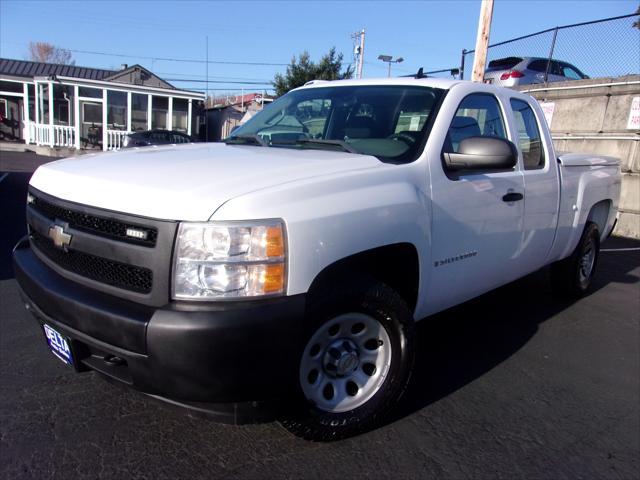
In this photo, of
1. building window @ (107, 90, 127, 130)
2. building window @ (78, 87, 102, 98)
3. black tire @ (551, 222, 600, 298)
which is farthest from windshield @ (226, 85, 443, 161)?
building window @ (78, 87, 102, 98)

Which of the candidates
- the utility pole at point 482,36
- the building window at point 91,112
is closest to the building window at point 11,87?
the building window at point 91,112

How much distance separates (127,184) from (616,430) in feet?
9.78

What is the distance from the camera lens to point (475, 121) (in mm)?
3471

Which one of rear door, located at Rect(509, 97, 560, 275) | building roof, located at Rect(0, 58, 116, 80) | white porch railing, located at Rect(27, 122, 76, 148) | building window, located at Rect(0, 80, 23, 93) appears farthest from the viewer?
building roof, located at Rect(0, 58, 116, 80)

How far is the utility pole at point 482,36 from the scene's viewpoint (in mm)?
9656

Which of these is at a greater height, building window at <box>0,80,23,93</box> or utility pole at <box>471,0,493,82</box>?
utility pole at <box>471,0,493,82</box>

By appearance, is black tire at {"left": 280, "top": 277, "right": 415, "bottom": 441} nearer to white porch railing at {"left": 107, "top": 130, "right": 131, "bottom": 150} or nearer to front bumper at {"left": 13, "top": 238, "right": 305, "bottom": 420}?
front bumper at {"left": 13, "top": 238, "right": 305, "bottom": 420}

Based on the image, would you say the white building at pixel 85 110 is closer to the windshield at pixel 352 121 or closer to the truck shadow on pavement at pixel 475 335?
the windshield at pixel 352 121

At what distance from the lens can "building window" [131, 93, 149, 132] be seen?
24.5m

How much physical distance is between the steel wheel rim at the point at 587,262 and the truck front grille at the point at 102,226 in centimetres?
454

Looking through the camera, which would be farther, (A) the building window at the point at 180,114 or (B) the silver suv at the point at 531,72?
(A) the building window at the point at 180,114

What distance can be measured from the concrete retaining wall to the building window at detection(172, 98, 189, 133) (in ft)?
65.0

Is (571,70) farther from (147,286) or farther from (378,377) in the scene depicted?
(147,286)

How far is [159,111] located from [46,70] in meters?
11.2
